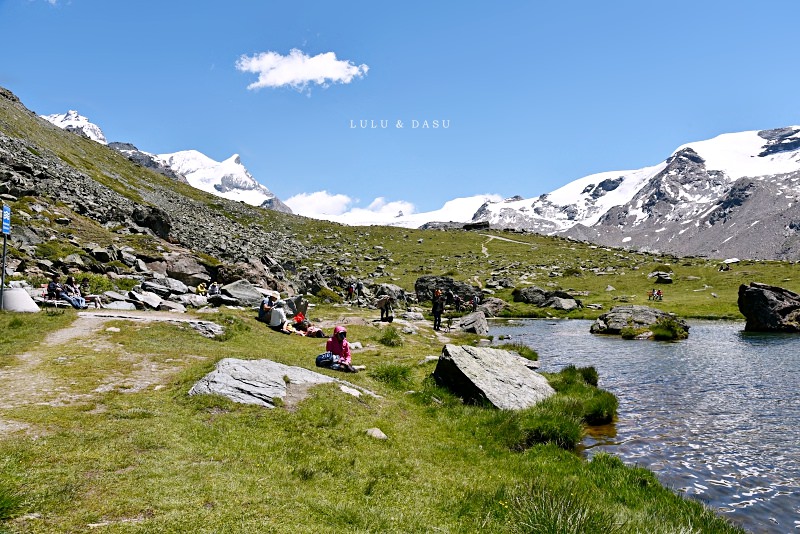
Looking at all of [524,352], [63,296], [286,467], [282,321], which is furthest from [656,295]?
[286,467]

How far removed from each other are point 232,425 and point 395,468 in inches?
181

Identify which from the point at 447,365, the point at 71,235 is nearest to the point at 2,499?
the point at 447,365

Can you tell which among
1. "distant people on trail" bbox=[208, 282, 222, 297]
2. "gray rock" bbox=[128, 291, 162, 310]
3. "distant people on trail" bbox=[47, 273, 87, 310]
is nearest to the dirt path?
"distant people on trail" bbox=[47, 273, 87, 310]

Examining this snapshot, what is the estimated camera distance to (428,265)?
401 feet

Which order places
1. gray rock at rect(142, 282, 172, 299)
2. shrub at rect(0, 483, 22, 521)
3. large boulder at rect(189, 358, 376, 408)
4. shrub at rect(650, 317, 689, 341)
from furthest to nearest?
shrub at rect(650, 317, 689, 341)
gray rock at rect(142, 282, 172, 299)
large boulder at rect(189, 358, 376, 408)
shrub at rect(0, 483, 22, 521)

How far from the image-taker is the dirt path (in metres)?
13.0

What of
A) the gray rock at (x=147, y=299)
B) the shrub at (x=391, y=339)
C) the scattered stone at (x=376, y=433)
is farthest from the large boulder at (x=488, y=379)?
the gray rock at (x=147, y=299)

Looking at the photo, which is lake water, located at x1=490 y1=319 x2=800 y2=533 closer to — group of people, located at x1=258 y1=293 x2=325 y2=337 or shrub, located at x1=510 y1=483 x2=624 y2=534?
shrub, located at x1=510 y1=483 x2=624 y2=534

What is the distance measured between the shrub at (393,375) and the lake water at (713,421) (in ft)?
26.2

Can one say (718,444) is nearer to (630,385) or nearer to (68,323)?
(630,385)

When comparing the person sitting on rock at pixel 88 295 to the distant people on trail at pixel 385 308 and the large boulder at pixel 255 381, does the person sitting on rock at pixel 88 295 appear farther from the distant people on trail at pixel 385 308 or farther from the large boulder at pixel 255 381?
the distant people on trail at pixel 385 308

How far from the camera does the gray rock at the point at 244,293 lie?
1639 inches

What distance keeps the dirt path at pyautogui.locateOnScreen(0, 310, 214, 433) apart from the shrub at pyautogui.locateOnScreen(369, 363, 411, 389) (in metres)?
8.79

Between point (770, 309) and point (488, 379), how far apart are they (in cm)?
4693
